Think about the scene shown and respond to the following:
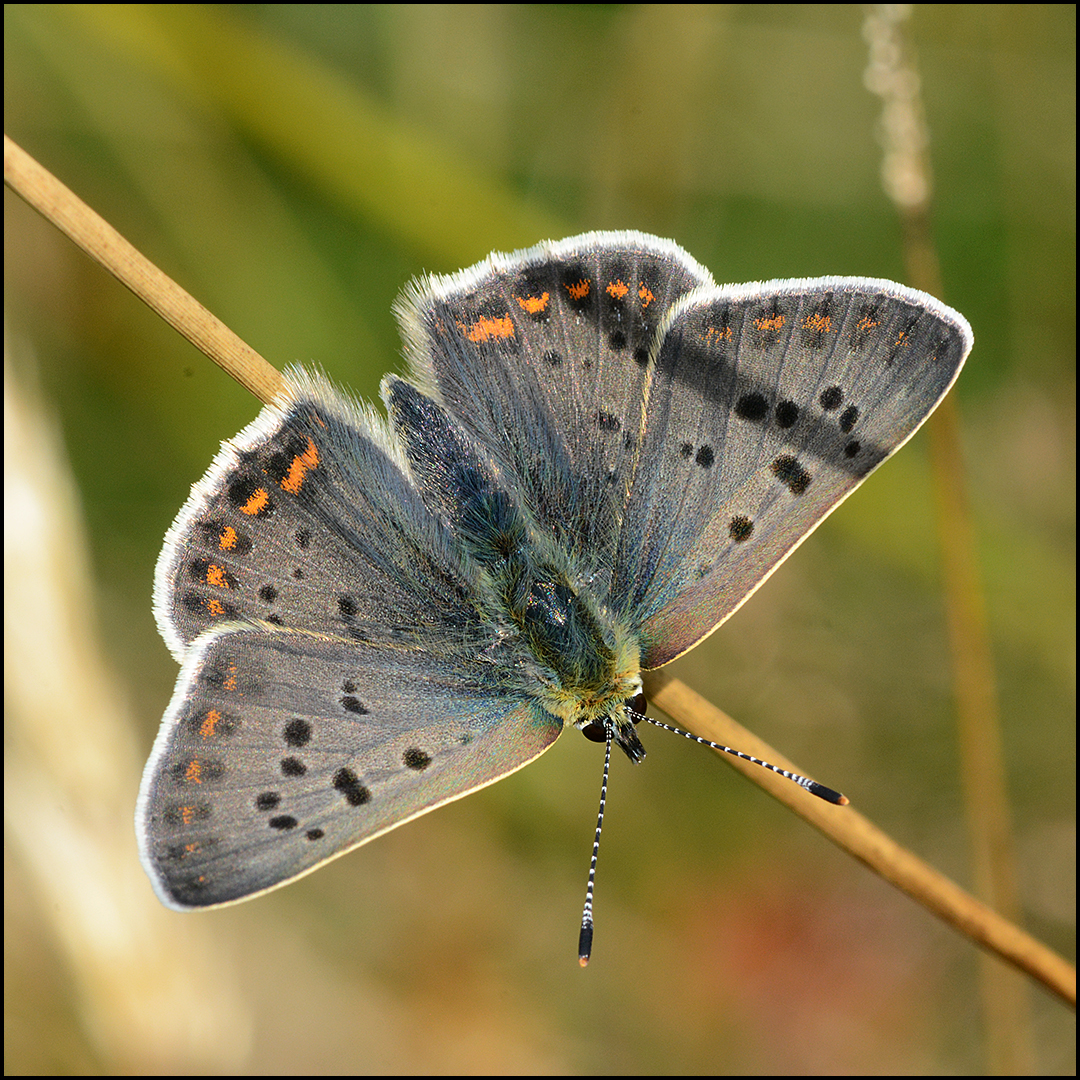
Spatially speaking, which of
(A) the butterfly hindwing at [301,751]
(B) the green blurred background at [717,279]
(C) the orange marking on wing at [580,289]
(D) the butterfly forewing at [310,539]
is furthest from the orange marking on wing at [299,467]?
(B) the green blurred background at [717,279]

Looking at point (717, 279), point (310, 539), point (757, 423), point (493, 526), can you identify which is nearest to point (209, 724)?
point (310, 539)

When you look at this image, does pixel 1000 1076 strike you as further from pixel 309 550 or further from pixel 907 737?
pixel 309 550

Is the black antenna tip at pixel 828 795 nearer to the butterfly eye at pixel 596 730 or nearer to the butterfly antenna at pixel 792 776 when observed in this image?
the butterfly antenna at pixel 792 776

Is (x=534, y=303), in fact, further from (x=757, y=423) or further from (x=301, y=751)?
(x=301, y=751)

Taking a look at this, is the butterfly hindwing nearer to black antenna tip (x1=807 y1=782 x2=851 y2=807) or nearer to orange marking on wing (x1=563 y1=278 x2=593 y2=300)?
black antenna tip (x1=807 y1=782 x2=851 y2=807)

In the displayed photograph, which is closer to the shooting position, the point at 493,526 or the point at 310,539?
the point at 310,539

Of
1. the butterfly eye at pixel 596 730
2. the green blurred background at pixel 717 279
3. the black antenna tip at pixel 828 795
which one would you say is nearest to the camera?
the black antenna tip at pixel 828 795

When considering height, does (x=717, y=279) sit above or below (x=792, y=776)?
above

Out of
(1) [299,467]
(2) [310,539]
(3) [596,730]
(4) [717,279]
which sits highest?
(4) [717,279]
